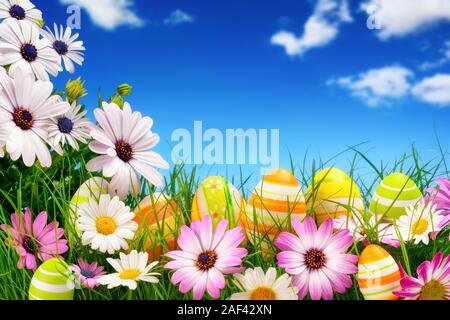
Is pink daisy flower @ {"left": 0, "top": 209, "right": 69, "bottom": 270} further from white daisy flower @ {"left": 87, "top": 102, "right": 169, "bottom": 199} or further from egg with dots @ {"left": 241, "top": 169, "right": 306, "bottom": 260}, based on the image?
egg with dots @ {"left": 241, "top": 169, "right": 306, "bottom": 260}

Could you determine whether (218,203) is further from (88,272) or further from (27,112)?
(27,112)

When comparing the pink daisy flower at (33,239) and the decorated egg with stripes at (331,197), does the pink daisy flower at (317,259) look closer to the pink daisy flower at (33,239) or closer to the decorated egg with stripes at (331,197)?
A: the decorated egg with stripes at (331,197)

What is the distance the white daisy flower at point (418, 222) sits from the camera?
3.08 feet

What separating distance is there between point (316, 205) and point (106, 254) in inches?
13.7

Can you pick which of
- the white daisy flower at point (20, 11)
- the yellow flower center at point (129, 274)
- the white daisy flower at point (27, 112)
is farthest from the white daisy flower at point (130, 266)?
the white daisy flower at point (20, 11)

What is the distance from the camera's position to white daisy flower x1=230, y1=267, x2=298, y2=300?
84 cm

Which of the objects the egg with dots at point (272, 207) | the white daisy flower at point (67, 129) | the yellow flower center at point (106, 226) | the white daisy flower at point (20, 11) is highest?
the white daisy flower at point (20, 11)

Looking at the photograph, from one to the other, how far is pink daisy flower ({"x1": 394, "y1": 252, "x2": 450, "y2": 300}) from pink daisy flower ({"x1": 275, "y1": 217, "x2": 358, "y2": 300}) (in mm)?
69

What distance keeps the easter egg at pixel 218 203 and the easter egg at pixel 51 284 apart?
9.3 inches

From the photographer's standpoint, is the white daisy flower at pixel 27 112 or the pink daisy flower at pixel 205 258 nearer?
the pink daisy flower at pixel 205 258

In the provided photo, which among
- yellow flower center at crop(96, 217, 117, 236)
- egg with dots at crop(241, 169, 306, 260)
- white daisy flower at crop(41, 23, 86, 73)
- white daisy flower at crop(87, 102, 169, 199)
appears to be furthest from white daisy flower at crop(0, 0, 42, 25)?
egg with dots at crop(241, 169, 306, 260)

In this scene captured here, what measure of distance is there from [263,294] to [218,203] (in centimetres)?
21

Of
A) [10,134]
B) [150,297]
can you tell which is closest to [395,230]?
[150,297]

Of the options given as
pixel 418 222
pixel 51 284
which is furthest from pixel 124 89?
pixel 418 222
